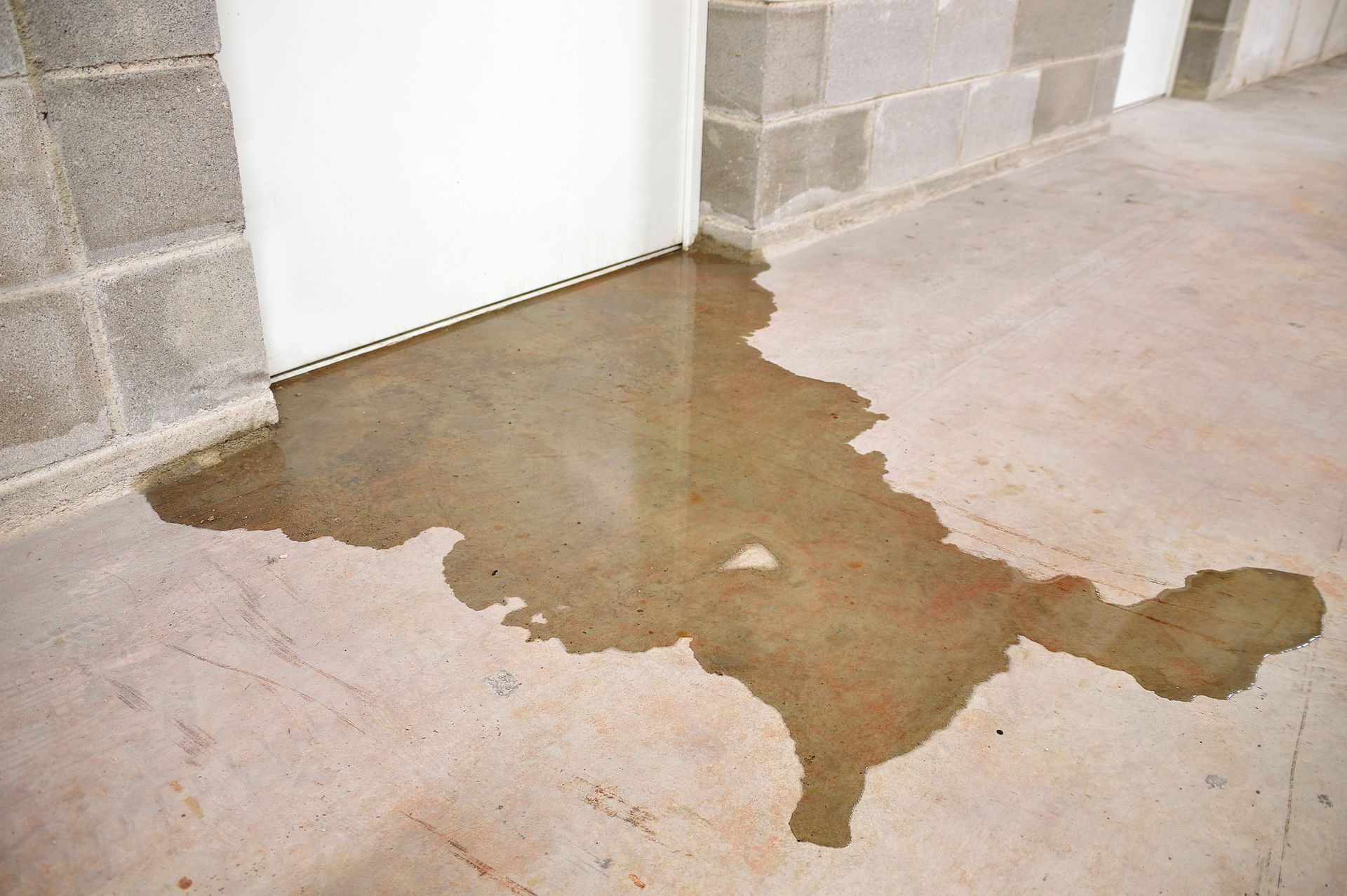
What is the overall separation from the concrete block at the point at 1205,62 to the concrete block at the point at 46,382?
7.73 meters

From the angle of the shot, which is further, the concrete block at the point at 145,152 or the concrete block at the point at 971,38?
the concrete block at the point at 971,38

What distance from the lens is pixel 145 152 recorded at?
97.9 inches

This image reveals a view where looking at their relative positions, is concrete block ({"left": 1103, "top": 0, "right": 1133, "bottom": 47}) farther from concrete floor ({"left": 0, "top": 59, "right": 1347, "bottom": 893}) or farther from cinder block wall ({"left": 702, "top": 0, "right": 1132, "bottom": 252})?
concrete floor ({"left": 0, "top": 59, "right": 1347, "bottom": 893})

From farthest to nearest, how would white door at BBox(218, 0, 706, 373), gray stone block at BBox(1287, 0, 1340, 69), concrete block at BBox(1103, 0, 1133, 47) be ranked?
1. gray stone block at BBox(1287, 0, 1340, 69)
2. concrete block at BBox(1103, 0, 1133, 47)
3. white door at BBox(218, 0, 706, 373)

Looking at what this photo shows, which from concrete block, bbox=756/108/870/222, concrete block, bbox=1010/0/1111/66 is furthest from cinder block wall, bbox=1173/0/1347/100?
concrete block, bbox=756/108/870/222

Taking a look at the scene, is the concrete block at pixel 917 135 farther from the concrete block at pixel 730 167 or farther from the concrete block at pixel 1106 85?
the concrete block at pixel 1106 85

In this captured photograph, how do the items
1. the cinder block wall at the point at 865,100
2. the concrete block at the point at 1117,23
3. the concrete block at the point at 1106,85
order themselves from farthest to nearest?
the concrete block at the point at 1106,85, the concrete block at the point at 1117,23, the cinder block wall at the point at 865,100

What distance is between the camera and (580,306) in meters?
3.90

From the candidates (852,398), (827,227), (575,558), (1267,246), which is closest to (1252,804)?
(575,558)

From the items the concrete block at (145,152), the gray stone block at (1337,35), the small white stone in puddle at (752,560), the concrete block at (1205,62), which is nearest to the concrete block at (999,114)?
the concrete block at (1205,62)

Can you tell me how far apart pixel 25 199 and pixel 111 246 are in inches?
8.3

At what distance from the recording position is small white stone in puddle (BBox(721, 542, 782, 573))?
2.50 meters

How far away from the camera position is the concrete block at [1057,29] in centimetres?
528

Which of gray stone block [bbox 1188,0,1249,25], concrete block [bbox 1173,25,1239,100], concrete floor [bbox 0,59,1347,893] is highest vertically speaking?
gray stone block [bbox 1188,0,1249,25]
